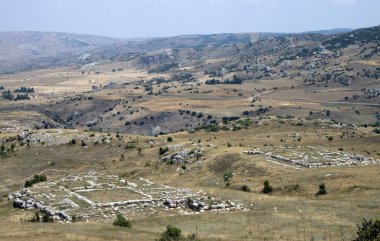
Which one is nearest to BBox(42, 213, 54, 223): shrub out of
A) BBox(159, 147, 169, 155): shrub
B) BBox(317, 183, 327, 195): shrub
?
BBox(317, 183, 327, 195): shrub

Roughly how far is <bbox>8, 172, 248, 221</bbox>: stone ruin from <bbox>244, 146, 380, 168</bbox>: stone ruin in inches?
884

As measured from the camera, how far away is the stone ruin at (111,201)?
46.5 metres

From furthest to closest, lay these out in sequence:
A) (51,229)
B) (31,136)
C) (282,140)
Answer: (31,136) < (282,140) < (51,229)

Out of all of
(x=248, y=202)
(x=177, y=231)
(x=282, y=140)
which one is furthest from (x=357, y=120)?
(x=177, y=231)

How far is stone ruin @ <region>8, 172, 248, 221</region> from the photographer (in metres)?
46.5

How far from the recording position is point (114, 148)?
4033 inches

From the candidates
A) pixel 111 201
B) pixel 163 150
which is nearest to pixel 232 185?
pixel 111 201

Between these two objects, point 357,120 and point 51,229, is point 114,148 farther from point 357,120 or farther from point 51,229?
point 357,120

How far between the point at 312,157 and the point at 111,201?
35912 mm

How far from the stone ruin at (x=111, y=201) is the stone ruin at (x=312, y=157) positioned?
22456 millimetres

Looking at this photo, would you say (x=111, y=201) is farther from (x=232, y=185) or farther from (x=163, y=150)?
(x=163, y=150)

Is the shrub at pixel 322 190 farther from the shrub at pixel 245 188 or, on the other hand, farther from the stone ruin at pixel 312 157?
the stone ruin at pixel 312 157

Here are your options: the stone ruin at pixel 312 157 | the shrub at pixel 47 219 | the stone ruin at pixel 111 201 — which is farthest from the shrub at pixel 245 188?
the shrub at pixel 47 219

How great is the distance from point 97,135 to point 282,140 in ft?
140
